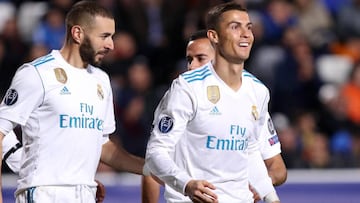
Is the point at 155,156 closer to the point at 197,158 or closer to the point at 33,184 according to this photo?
the point at 197,158

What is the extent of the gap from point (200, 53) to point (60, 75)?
1084 mm

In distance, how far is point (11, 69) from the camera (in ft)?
43.3

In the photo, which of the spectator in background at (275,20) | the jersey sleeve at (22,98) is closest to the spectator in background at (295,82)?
the spectator in background at (275,20)

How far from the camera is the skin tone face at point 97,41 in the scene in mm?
7379

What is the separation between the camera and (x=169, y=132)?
7027 mm

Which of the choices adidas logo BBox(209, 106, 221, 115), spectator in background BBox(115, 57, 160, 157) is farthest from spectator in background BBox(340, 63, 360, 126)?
adidas logo BBox(209, 106, 221, 115)

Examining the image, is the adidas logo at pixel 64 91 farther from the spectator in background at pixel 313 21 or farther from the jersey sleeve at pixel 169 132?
the spectator in background at pixel 313 21

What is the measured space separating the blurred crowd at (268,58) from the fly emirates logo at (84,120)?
4657 mm

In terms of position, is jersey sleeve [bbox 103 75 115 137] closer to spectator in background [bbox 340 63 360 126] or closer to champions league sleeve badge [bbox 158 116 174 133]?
champions league sleeve badge [bbox 158 116 174 133]

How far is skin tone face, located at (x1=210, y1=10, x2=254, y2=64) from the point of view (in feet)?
23.8

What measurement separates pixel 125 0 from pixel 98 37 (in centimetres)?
677

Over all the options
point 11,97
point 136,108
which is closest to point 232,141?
point 11,97

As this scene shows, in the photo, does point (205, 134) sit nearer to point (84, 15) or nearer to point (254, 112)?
point (254, 112)

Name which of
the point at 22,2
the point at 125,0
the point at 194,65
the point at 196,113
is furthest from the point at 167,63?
the point at 196,113
